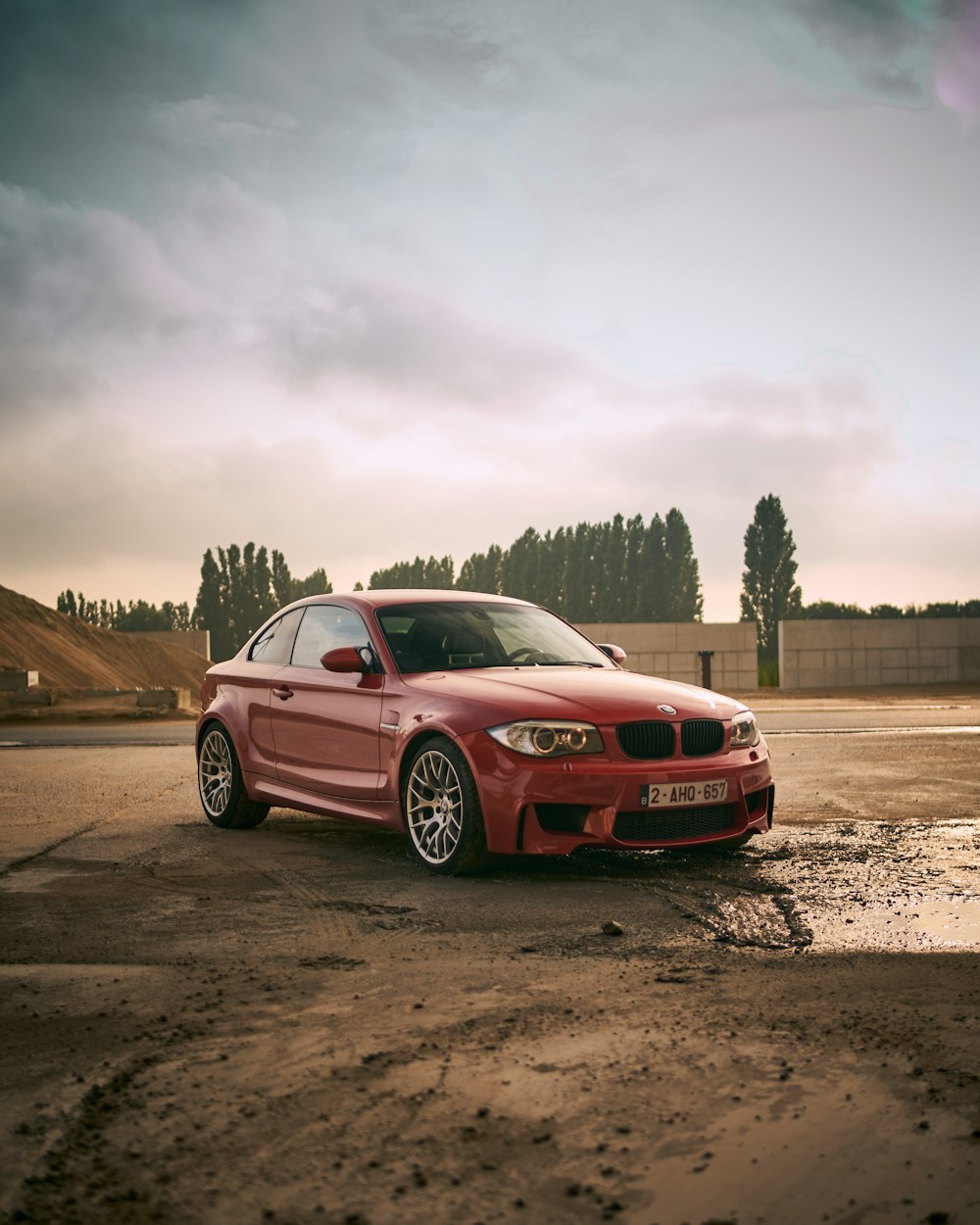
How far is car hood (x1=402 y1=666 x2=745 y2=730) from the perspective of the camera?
6773mm

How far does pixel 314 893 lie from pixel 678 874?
1.86m

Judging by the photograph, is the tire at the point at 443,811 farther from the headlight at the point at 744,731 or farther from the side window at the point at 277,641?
the side window at the point at 277,641

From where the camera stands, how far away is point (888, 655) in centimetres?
3922

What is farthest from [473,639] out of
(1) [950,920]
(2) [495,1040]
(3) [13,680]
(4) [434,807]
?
(3) [13,680]

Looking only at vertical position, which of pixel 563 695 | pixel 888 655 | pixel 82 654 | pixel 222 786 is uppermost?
pixel 82 654

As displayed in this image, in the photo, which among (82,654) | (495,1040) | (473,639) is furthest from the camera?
(82,654)

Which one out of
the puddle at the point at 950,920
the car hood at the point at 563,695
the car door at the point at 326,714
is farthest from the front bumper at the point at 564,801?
the puddle at the point at 950,920

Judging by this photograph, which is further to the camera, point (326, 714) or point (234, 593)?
point (234, 593)

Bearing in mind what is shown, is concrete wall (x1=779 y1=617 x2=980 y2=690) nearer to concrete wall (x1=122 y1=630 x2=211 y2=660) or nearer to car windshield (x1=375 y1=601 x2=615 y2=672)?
car windshield (x1=375 y1=601 x2=615 y2=672)

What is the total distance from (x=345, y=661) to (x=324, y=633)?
0.93 meters

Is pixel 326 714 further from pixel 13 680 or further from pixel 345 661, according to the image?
pixel 13 680

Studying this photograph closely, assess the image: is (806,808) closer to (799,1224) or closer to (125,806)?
(125,806)

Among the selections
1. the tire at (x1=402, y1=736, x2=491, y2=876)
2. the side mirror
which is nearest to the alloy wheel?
the tire at (x1=402, y1=736, x2=491, y2=876)

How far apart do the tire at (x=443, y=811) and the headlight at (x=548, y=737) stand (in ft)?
0.93
